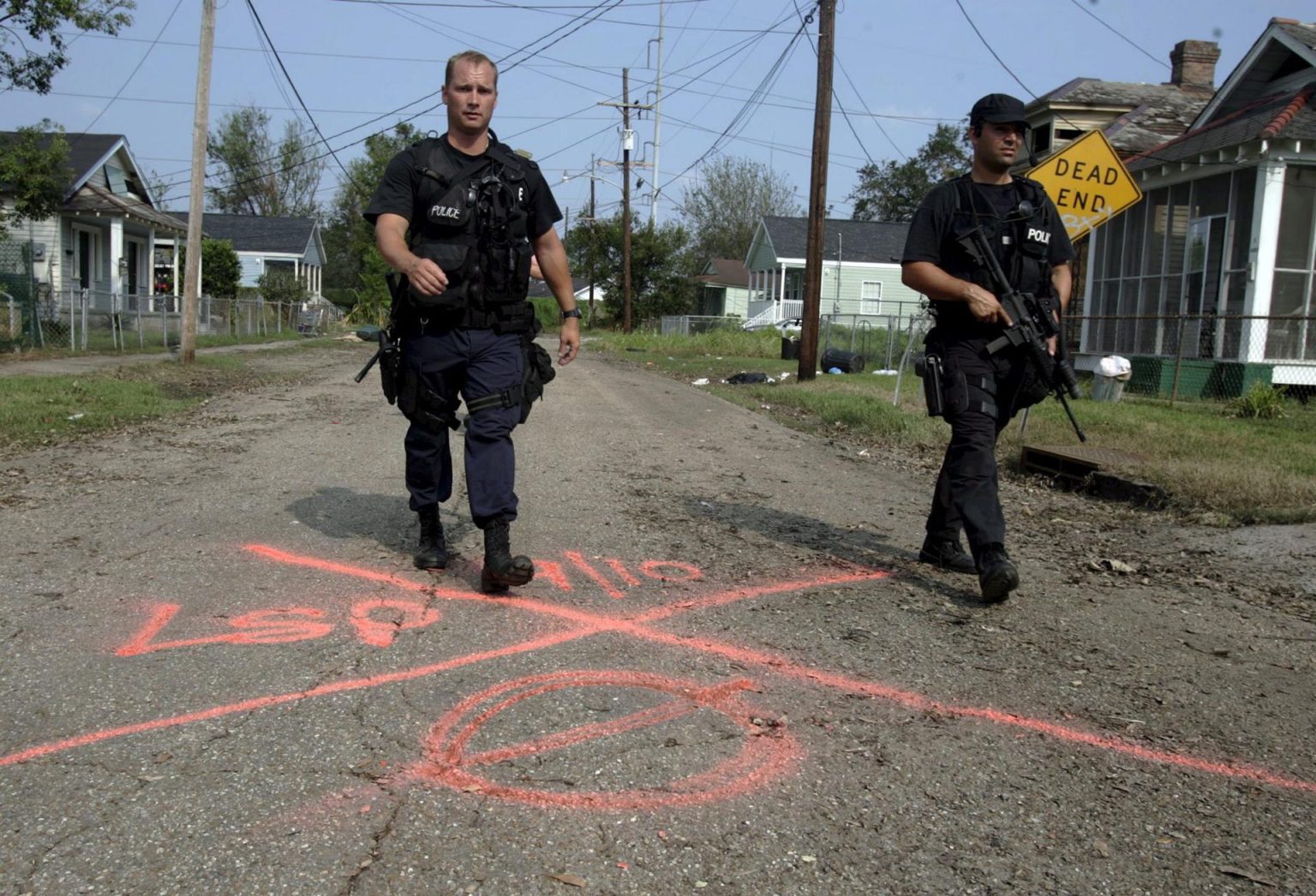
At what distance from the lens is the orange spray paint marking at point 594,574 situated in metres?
4.56

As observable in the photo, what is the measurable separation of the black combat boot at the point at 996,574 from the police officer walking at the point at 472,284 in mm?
1875

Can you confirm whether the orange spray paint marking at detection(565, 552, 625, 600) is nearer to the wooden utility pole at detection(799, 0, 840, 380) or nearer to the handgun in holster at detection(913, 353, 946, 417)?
the handgun in holster at detection(913, 353, 946, 417)

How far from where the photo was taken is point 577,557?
516 centimetres

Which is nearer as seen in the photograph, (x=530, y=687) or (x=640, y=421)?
(x=530, y=687)

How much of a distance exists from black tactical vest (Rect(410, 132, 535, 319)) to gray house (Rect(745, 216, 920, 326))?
4341 centimetres

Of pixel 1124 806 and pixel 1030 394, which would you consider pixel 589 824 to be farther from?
pixel 1030 394

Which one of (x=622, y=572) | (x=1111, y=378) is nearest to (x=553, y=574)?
(x=622, y=572)

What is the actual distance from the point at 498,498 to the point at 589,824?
2.00 metres

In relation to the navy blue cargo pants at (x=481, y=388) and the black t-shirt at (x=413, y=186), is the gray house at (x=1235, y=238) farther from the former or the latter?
the navy blue cargo pants at (x=481, y=388)

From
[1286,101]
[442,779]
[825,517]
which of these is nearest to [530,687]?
[442,779]

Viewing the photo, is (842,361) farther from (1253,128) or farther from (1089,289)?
(1253,128)

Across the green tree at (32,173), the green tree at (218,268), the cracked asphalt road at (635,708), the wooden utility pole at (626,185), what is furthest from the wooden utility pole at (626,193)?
the cracked asphalt road at (635,708)

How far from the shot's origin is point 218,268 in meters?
39.0

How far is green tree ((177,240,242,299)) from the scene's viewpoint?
38031 mm
